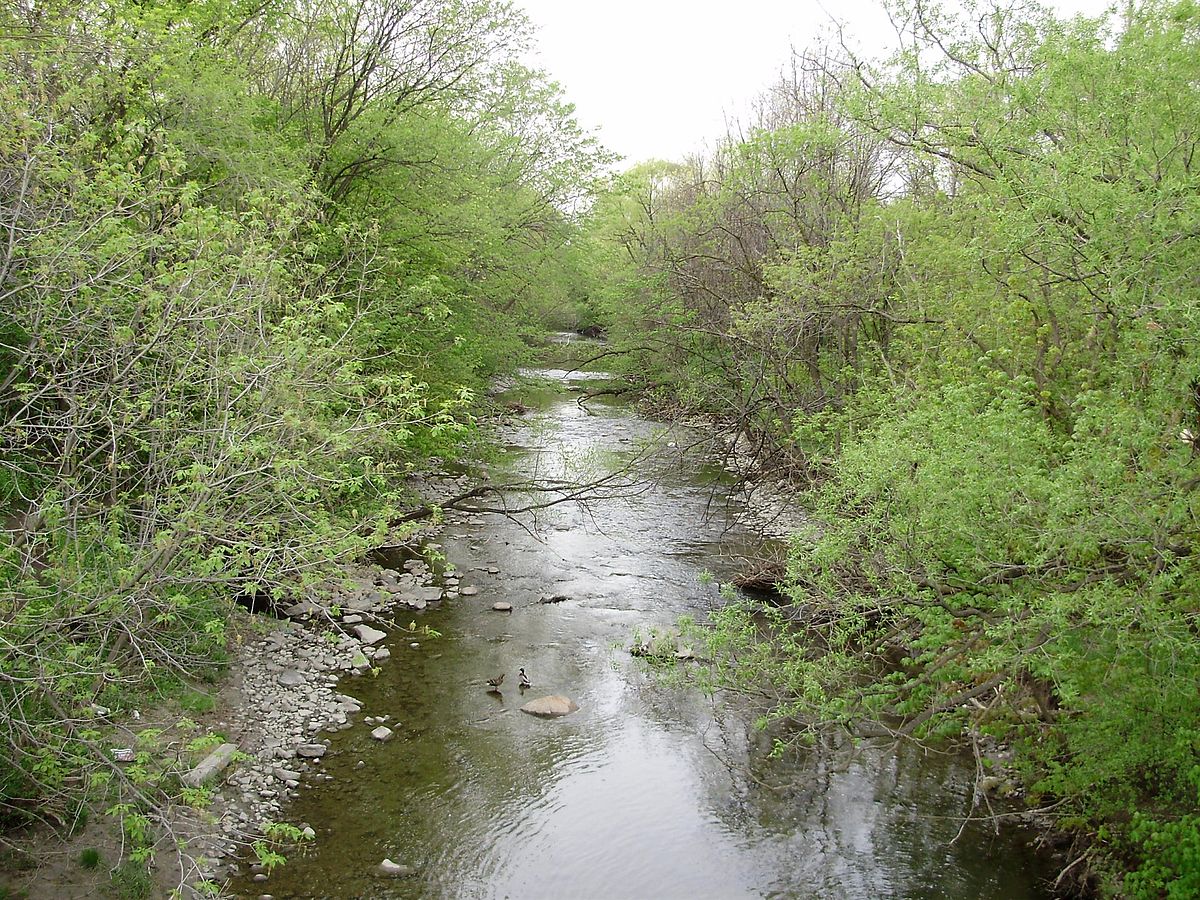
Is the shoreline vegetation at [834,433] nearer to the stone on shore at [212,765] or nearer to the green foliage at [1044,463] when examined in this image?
the green foliage at [1044,463]

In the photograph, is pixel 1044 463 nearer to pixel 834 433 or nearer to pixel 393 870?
pixel 393 870

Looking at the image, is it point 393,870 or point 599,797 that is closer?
point 393,870

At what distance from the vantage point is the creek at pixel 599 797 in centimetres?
773

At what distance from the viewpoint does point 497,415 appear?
25.9m

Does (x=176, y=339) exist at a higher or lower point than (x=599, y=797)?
higher

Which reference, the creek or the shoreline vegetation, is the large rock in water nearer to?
the creek

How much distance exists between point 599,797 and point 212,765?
3878mm

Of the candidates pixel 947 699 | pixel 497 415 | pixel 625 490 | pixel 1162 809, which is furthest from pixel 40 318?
pixel 497 415

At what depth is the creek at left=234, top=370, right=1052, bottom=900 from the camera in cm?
773

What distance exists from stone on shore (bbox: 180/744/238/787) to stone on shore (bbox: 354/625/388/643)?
3.39 meters

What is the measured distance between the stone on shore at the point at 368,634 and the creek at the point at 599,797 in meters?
0.28

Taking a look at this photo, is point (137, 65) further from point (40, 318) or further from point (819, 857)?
point (819, 857)

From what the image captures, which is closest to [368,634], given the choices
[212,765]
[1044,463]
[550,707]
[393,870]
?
[550,707]

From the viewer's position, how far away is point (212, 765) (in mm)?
8492
